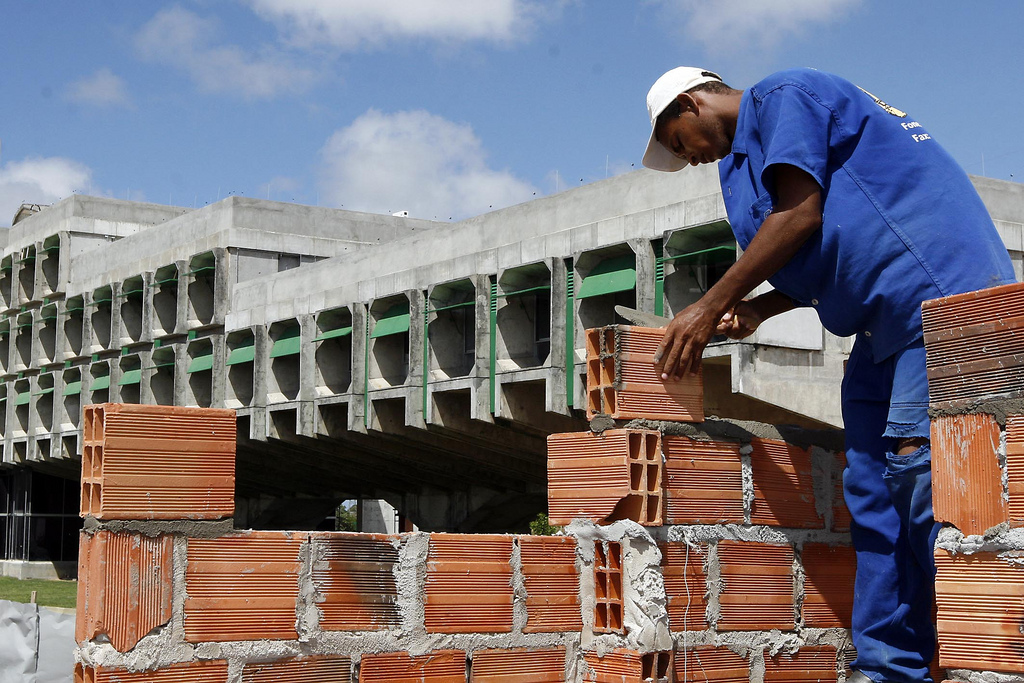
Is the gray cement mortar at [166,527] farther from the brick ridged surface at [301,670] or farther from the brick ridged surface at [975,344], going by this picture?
the brick ridged surface at [975,344]

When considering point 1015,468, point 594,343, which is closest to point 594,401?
point 594,343

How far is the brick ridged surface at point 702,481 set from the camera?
457 cm

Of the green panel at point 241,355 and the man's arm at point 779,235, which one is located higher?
the green panel at point 241,355

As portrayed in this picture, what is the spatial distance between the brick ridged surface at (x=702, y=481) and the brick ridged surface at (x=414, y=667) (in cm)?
89

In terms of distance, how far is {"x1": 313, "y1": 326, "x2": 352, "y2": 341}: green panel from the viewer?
1042 inches

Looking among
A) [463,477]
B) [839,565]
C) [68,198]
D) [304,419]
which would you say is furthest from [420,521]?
[839,565]

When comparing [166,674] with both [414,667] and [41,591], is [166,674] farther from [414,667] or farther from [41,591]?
[41,591]

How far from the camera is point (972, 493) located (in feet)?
10.1

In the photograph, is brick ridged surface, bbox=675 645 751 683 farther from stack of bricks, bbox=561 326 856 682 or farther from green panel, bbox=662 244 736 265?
green panel, bbox=662 244 736 265

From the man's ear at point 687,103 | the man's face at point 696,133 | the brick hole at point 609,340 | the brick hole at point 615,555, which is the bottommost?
the brick hole at point 615,555

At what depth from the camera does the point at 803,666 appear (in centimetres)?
487

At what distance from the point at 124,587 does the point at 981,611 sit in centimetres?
249

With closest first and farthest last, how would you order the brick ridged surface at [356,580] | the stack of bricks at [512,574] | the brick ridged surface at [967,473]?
1. the brick ridged surface at [967,473]
2. the stack of bricks at [512,574]
3. the brick ridged surface at [356,580]

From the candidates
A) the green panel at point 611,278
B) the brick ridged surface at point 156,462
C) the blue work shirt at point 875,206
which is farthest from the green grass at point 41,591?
the blue work shirt at point 875,206
